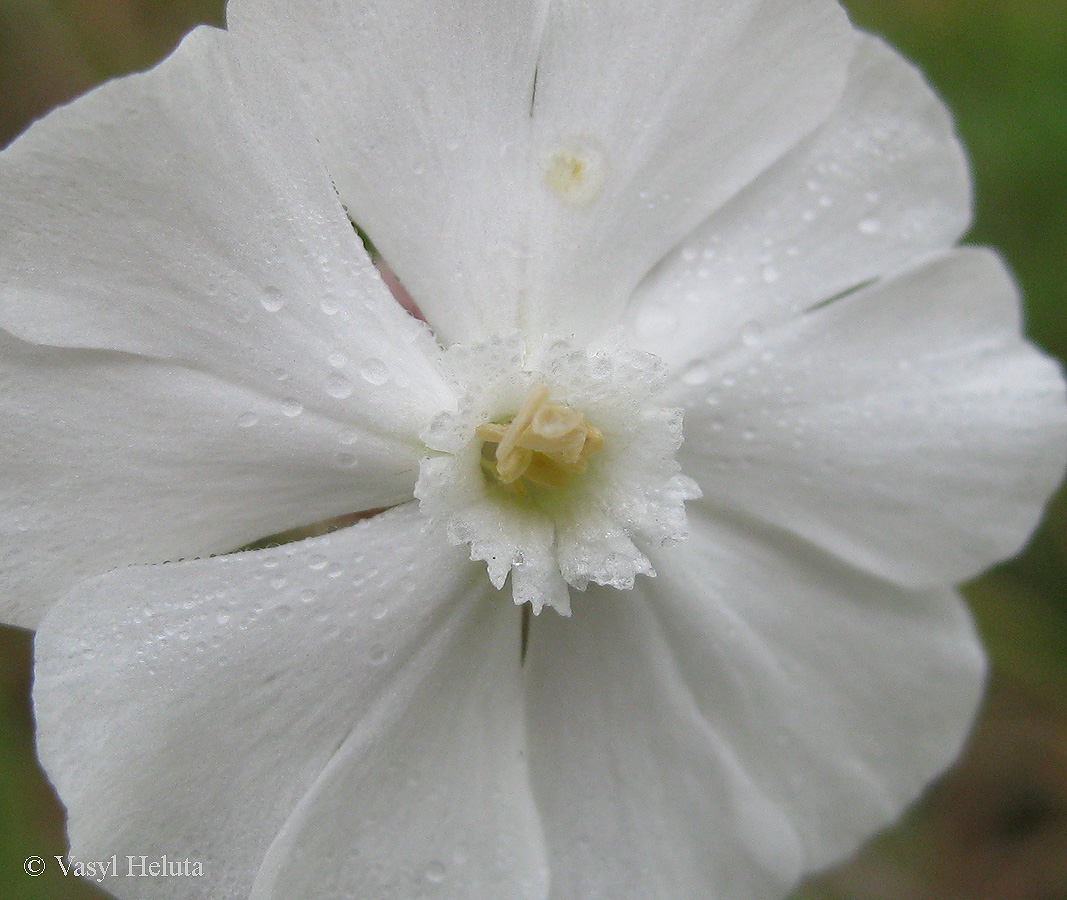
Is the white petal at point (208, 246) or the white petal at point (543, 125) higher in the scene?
the white petal at point (543, 125)

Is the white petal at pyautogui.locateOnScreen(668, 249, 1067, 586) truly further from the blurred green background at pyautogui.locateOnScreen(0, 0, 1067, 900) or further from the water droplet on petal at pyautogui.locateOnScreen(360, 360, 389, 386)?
the blurred green background at pyautogui.locateOnScreen(0, 0, 1067, 900)

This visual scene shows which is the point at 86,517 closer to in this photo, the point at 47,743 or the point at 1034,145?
the point at 47,743

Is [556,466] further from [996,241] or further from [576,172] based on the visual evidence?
[996,241]

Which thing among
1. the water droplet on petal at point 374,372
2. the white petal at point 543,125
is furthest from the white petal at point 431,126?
the water droplet on petal at point 374,372

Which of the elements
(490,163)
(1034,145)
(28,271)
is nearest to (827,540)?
(490,163)

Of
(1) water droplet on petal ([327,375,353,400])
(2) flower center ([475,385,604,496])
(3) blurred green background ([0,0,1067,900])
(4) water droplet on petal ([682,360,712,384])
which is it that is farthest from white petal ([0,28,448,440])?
(3) blurred green background ([0,0,1067,900])

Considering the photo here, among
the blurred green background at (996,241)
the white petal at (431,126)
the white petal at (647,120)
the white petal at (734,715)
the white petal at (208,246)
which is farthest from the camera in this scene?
the blurred green background at (996,241)

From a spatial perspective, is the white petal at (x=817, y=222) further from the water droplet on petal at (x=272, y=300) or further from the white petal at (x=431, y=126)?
the water droplet on petal at (x=272, y=300)

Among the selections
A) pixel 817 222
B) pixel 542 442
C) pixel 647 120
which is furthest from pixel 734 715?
pixel 647 120
